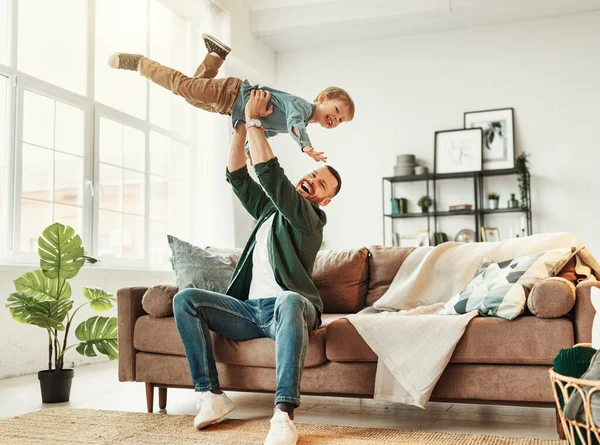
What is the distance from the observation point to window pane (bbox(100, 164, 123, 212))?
5012 mm

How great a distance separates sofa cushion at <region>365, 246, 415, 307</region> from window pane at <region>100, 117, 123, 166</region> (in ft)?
8.55

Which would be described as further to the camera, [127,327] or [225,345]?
[127,327]

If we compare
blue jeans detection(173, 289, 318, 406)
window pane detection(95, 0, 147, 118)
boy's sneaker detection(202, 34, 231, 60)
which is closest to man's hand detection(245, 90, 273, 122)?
boy's sneaker detection(202, 34, 231, 60)

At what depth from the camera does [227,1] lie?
6.28m

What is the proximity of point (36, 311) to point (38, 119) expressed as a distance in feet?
5.86

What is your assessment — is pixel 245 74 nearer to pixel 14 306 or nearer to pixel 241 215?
pixel 241 215

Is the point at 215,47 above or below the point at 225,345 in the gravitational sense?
above

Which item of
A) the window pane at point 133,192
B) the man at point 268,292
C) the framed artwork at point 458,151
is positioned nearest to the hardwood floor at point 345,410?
the man at point 268,292

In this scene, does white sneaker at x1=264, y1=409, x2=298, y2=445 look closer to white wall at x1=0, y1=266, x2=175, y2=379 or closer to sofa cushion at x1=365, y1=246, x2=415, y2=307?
sofa cushion at x1=365, y1=246, x2=415, y2=307

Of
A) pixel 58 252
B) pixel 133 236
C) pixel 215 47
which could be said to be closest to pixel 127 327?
pixel 58 252

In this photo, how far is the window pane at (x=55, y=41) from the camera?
4.41 m

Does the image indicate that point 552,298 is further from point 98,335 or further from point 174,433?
point 98,335

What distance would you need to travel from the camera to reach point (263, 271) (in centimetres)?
263

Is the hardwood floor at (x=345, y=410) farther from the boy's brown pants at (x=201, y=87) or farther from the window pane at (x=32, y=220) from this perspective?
the boy's brown pants at (x=201, y=87)
